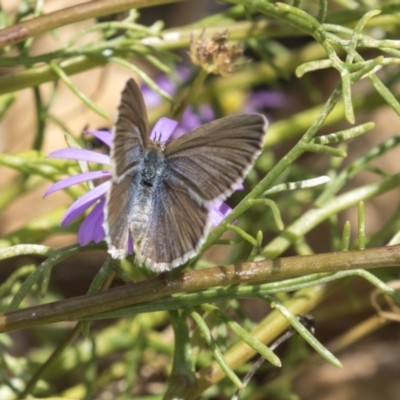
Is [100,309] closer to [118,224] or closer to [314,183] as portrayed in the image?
[118,224]

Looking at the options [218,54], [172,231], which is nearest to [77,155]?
[172,231]

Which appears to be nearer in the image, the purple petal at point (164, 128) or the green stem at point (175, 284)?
the green stem at point (175, 284)

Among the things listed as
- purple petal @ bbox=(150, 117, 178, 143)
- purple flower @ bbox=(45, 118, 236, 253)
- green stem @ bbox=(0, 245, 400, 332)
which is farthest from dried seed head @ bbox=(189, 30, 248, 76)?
green stem @ bbox=(0, 245, 400, 332)

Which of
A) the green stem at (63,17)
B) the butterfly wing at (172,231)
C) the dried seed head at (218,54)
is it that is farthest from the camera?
the dried seed head at (218,54)

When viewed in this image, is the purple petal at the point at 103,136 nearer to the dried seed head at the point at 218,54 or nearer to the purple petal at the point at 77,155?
the purple petal at the point at 77,155

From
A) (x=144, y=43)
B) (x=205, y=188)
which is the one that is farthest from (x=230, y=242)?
(x=144, y=43)

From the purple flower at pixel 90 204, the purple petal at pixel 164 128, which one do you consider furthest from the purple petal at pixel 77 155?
the purple petal at pixel 164 128

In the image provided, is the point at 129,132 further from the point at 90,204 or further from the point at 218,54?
the point at 218,54
